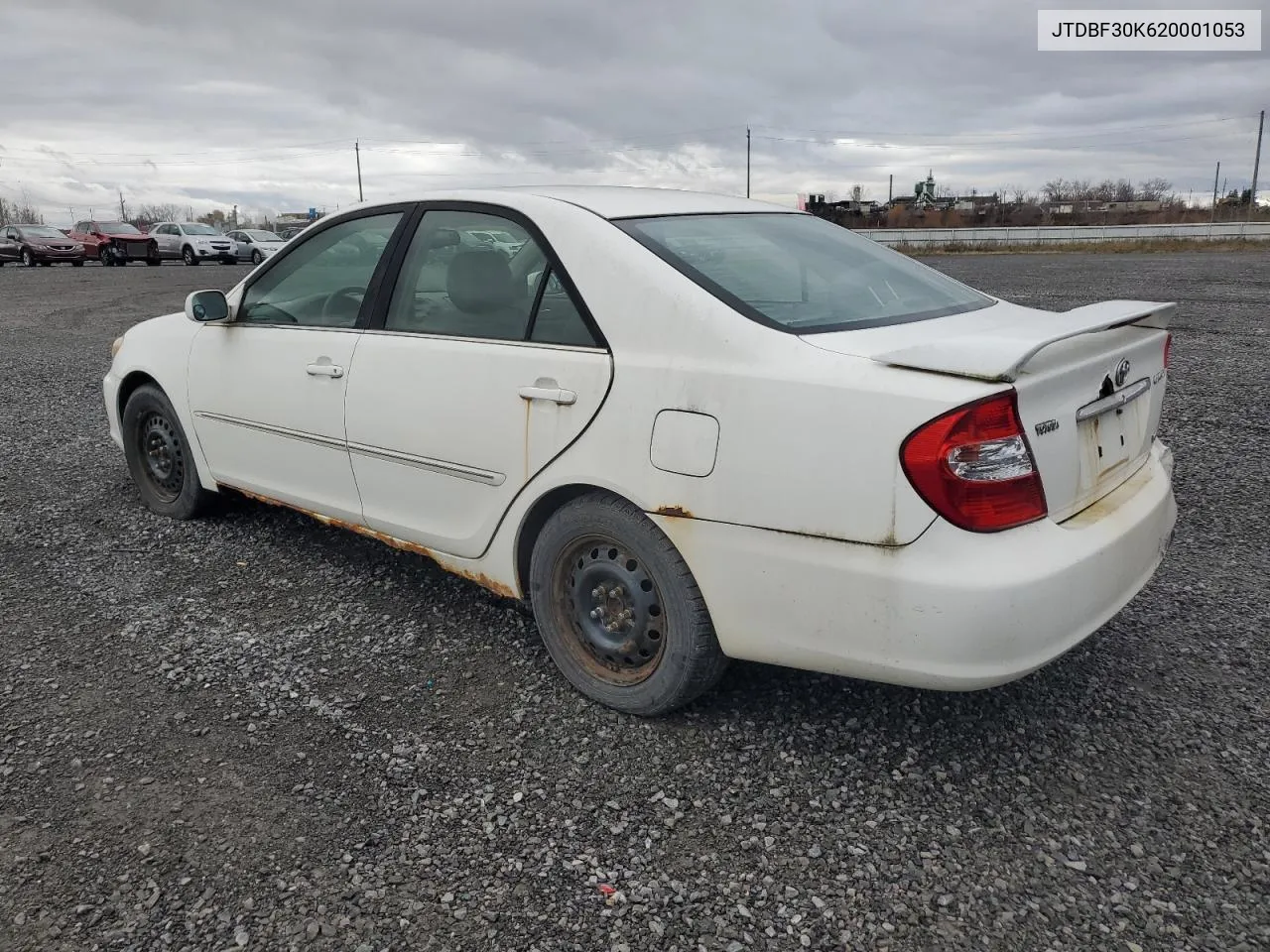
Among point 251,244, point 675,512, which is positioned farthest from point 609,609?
point 251,244

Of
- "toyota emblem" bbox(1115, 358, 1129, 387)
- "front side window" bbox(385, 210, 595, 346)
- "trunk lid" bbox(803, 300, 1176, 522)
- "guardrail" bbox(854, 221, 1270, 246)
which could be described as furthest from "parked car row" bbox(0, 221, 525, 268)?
"toyota emblem" bbox(1115, 358, 1129, 387)

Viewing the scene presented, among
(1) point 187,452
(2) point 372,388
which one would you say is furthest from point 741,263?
(1) point 187,452

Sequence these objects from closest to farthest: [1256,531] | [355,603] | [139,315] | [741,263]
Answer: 1. [741,263]
2. [355,603]
3. [1256,531]
4. [139,315]

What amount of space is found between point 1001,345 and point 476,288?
167 centimetres

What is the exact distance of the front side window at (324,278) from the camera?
3.60 m

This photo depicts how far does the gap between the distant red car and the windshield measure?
33919 mm

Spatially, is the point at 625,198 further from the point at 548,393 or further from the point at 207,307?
the point at 207,307

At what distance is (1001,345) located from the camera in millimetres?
2350

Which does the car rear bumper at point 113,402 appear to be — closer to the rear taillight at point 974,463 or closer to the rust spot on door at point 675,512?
the rust spot on door at point 675,512

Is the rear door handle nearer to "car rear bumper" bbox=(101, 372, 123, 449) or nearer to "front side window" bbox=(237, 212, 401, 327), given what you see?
"front side window" bbox=(237, 212, 401, 327)

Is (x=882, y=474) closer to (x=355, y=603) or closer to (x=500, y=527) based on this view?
(x=500, y=527)

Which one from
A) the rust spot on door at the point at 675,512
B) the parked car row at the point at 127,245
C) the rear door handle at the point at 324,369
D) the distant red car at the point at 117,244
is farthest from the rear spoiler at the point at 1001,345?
the distant red car at the point at 117,244

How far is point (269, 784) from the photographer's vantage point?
2604mm

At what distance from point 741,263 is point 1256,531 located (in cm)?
298
